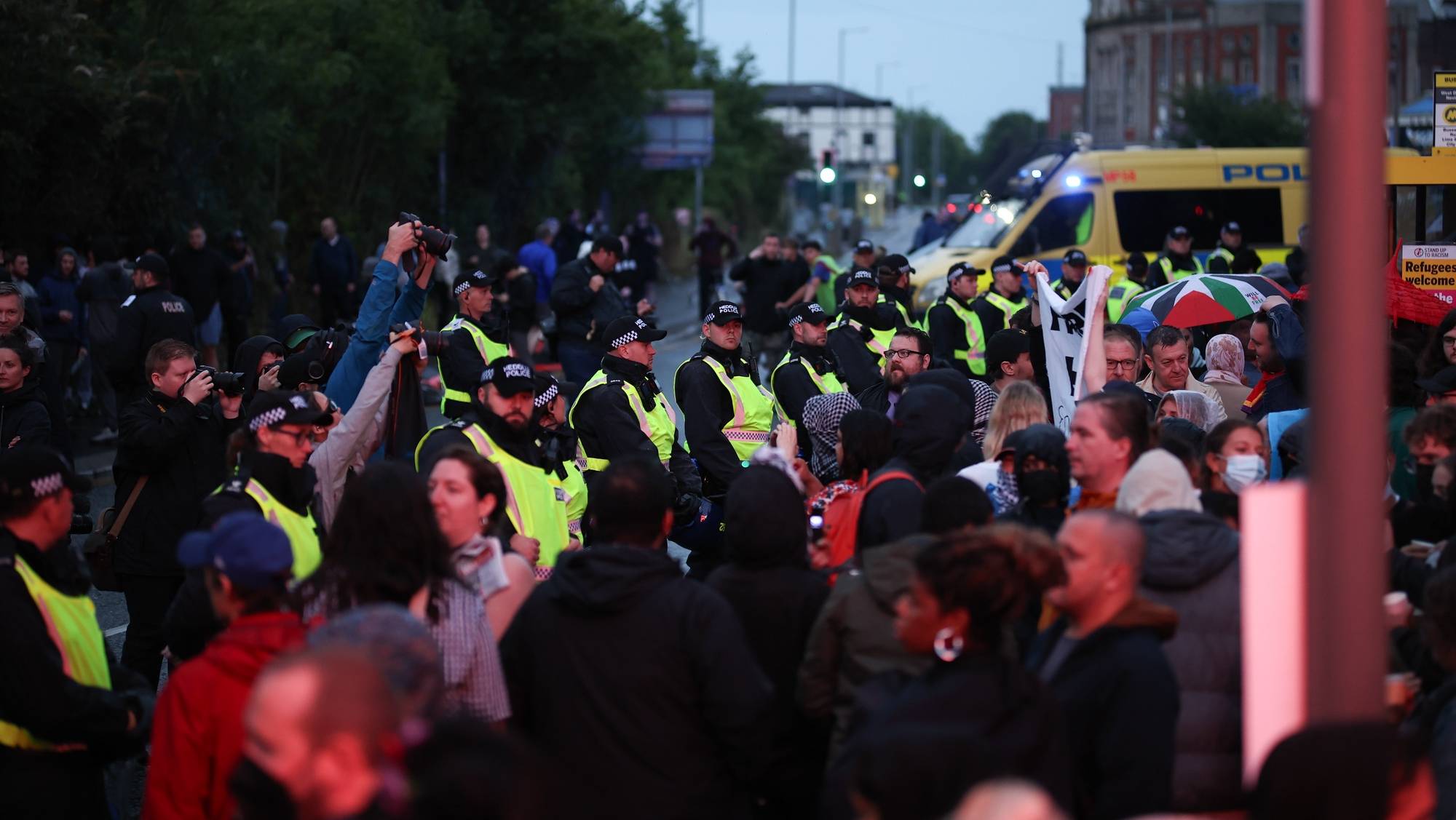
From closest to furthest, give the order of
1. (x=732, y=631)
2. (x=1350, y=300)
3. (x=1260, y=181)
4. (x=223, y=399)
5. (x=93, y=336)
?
(x=1350, y=300)
(x=732, y=631)
(x=223, y=399)
(x=93, y=336)
(x=1260, y=181)

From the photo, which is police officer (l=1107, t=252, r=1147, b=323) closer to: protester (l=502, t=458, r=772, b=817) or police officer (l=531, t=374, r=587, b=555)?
police officer (l=531, t=374, r=587, b=555)

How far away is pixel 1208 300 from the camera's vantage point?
449 inches

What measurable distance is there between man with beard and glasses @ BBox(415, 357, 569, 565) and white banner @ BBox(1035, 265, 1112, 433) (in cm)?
369

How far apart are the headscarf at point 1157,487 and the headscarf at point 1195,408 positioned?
8.81 feet

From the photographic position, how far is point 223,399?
7.49m

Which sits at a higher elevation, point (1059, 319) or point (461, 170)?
point (461, 170)

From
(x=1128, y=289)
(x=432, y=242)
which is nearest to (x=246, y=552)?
(x=432, y=242)

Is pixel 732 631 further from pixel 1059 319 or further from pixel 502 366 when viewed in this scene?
pixel 1059 319

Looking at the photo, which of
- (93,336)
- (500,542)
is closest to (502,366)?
(500,542)

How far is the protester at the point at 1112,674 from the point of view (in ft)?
13.3

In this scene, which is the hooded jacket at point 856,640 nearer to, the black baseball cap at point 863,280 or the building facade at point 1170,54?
the black baseball cap at point 863,280

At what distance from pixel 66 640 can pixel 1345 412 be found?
3463 mm

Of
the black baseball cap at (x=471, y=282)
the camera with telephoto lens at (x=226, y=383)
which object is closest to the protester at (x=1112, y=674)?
the camera with telephoto lens at (x=226, y=383)

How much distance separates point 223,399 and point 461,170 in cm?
2688
